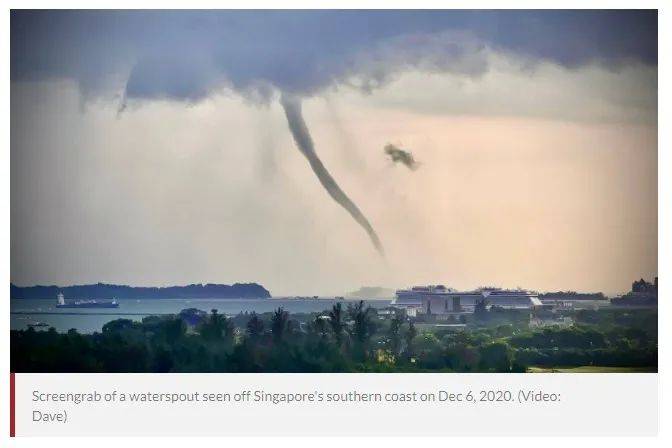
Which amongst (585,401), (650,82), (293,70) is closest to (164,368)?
(293,70)

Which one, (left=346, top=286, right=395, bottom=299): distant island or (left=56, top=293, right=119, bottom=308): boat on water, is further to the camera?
(left=346, top=286, right=395, bottom=299): distant island

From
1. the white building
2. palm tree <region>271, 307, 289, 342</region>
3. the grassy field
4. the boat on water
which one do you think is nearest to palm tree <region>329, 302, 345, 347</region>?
palm tree <region>271, 307, 289, 342</region>

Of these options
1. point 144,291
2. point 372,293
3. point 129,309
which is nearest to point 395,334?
point 372,293

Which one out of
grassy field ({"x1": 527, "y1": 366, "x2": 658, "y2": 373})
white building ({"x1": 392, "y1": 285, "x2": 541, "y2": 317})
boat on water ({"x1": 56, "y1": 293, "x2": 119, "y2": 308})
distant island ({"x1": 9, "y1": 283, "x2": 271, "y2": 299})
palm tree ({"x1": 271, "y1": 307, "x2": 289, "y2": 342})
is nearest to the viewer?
grassy field ({"x1": 527, "y1": 366, "x2": 658, "y2": 373})

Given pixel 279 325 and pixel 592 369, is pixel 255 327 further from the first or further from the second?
pixel 592 369

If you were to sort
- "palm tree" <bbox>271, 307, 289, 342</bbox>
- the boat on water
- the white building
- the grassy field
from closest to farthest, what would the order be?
the grassy field < the boat on water < "palm tree" <bbox>271, 307, 289, 342</bbox> < the white building

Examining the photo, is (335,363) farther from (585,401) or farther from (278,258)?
(585,401)

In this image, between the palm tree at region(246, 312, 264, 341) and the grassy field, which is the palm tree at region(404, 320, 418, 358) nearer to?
the grassy field
